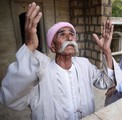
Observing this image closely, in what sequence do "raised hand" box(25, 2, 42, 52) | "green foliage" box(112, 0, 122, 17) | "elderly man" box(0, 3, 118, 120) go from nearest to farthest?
"raised hand" box(25, 2, 42, 52), "elderly man" box(0, 3, 118, 120), "green foliage" box(112, 0, 122, 17)

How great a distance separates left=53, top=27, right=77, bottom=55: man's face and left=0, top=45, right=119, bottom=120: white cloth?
0.14 metres

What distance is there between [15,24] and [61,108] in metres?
3.25

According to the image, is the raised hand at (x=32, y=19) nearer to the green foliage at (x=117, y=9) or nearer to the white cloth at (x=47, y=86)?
the white cloth at (x=47, y=86)

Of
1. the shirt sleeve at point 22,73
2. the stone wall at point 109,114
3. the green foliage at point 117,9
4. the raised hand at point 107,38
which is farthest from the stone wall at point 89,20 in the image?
the green foliage at point 117,9

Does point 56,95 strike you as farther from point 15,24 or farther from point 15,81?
point 15,24

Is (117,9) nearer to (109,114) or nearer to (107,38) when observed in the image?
(107,38)

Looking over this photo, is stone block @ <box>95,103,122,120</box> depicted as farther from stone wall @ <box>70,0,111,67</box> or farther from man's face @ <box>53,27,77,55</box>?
stone wall @ <box>70,0,111,67</box>

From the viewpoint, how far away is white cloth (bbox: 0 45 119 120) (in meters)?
0.88

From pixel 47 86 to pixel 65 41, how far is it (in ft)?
1.27

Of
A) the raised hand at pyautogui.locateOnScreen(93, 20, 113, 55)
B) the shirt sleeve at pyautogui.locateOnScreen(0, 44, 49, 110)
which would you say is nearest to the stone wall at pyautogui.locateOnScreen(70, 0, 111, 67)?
the raised hand at pyautogui.locateOnScreen(93, 20, 113, 55)

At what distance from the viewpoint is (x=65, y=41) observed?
135 centimetres

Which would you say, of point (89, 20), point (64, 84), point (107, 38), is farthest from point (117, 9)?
point (64, 84)

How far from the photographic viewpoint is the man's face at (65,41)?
4.34 feet

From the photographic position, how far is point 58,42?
138 centimetres
